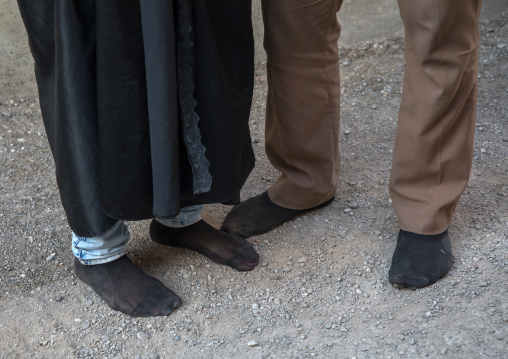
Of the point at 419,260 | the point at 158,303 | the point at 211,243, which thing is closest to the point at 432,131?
the point at 419,260

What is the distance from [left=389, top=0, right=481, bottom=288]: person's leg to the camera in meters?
1.50

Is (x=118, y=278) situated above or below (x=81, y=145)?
below

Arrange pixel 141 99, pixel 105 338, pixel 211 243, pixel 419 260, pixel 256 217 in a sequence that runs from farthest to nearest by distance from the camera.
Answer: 1. pixel 256 217
2. pixel 211 243
3. pixel 419 260
4. pixel 105 338
5. pixel 141 99

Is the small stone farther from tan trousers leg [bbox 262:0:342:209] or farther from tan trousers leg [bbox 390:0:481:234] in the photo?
tan trousers leg [bbox 390:0:481:234]

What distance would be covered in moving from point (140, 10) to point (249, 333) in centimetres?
88

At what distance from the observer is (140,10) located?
1.30 meters

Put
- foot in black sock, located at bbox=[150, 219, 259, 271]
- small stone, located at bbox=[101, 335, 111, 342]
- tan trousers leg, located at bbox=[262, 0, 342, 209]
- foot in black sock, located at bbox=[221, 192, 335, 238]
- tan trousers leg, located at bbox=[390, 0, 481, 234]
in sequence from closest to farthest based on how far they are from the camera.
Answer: tan trousers leg, located at bbox=[390, 0, 481, 234], small stone, located at bbox=[101, 335, 111, 342], tan trousers leg, located at bbox=[262, 0, 342, 209], foot in black sock, located at bbox=[150, 219, 259, 271], foot in black sock, located at bbox=[221, 192, 335, 238]

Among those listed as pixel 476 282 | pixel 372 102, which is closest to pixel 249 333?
pixel 476 282

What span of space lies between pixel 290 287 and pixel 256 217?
32 centimetres

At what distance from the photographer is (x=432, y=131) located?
1652 millimetres

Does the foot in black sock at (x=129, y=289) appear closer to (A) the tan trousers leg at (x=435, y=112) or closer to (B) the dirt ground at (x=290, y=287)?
(B) the dirt ground at (x=290, y=287)

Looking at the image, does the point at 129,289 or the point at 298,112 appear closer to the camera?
the point at 129,289

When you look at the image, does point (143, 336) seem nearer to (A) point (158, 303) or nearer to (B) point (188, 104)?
(A) point (158, 303)

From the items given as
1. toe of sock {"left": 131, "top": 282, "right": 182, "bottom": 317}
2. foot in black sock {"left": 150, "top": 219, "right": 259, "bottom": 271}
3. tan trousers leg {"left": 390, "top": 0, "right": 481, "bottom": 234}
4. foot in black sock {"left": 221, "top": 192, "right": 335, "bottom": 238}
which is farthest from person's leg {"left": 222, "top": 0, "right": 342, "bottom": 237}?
toe of sock {"left": 131, "top": 282, "right": 182, "bottom": 317}
